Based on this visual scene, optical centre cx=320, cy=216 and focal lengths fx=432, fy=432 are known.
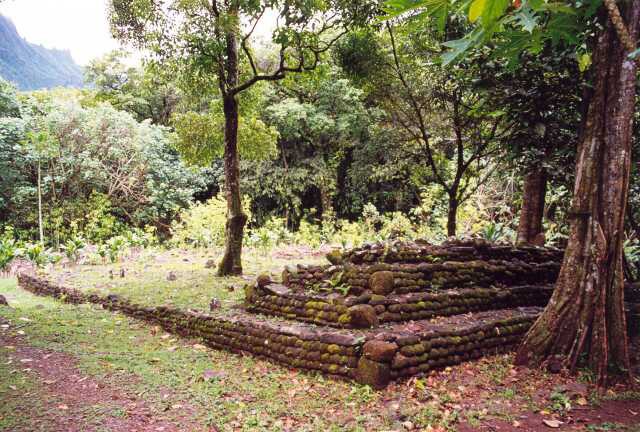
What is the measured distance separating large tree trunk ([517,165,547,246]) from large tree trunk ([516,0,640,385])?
129 inches

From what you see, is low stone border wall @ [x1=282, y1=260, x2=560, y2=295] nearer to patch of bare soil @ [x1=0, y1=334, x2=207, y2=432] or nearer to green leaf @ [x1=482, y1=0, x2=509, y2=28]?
patch of bare soil @ [x1=0, y1=334, x2=207, y2=432]

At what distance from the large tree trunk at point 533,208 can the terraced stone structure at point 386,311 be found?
0.64 meters

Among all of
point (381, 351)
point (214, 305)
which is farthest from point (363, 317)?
point (214, 305)

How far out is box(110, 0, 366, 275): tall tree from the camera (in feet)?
25.0

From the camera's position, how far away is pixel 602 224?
4328mm

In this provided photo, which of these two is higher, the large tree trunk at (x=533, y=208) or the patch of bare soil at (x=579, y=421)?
the large tree trunk at (x=533, y=208)

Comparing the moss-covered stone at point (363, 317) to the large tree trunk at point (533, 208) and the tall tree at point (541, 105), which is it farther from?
the large tree trunk at point (533, 208)

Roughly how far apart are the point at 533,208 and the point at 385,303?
450cm

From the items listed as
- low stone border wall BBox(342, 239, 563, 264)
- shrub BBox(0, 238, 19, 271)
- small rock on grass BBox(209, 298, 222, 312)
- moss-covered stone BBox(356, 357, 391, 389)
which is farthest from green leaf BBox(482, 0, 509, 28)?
shrub BBox(0, 238, 19, 271)

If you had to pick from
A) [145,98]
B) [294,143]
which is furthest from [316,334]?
[145,98]

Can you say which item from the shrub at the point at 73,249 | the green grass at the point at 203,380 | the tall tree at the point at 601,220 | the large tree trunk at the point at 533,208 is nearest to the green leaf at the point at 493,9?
the tall tree at the point at 601,220

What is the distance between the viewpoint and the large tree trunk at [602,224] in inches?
165

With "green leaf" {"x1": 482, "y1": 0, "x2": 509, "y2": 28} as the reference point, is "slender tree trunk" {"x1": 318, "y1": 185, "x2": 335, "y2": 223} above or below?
below

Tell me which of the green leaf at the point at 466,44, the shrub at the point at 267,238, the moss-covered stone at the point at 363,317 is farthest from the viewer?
the shrub at the point at 267,238
